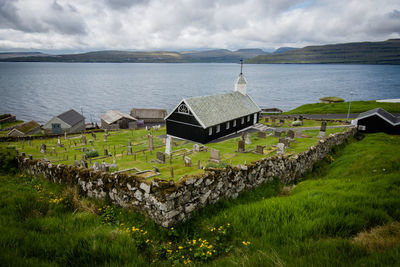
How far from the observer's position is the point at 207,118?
3322 cm

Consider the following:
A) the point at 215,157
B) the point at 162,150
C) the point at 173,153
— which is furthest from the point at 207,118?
the point at 215,157

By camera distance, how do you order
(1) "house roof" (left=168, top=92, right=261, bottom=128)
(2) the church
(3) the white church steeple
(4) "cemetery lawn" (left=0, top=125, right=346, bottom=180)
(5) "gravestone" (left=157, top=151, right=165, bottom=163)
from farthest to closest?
(3) the white church steeple
(1) "house roof" (left=168, top=92, right=261, bottom=128)
(2) the church
(5) "gravestone" (left=157, top=151, right=165, bottom=163)
(4) "cemetery lawn" (left=0, top=125, right=346, bottom=180)

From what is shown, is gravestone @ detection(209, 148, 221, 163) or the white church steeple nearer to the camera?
gravestone @ detection(209, 148, 221, 163)

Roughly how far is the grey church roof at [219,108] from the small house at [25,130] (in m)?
47.1

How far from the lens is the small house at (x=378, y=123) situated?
30.7 m

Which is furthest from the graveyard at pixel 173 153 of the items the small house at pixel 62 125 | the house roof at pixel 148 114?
the house roof at pixel 148 114

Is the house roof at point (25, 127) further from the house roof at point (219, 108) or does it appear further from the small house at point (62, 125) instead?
the house roof at point (219, 108)

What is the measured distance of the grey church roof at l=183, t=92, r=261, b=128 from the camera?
33.1 metres

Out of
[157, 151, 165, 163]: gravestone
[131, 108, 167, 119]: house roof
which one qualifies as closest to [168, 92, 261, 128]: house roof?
[157, 151, 165, 163]: gravestone

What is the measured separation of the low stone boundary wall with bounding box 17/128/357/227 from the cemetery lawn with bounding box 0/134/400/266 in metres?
0.34

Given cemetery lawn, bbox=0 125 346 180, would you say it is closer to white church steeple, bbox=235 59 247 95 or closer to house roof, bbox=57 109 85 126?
white church steeple, bbox=235 59 247 95

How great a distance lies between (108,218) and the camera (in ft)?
23.0

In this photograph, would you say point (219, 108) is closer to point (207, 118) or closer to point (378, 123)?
point (207, 118)

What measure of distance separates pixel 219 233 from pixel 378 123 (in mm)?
35464
